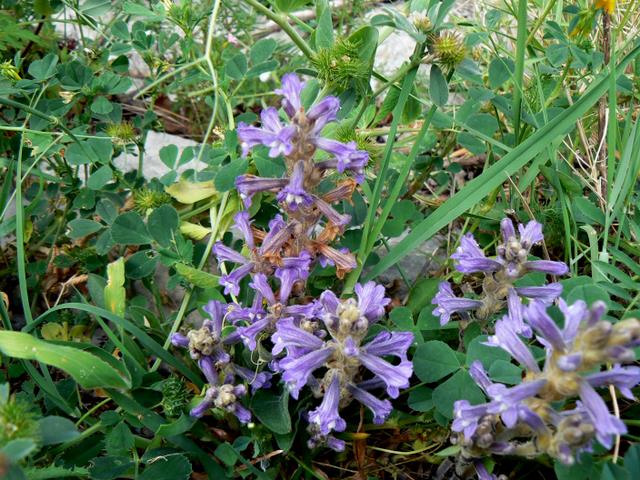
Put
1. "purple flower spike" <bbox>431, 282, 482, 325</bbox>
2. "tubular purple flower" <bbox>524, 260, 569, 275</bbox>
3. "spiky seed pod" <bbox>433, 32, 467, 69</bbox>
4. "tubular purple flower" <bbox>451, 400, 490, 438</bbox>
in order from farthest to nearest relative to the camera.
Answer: "spiky seed pod" <bbox>433, 32, 467, 69</bbox>, "purple flower spike" <bbox>431, 282, 482, 325</bbox>, "tubular purple flower" <bbox>524, 260, 569, 275</bbox>, "tubular purple flower" <bbox>451, 400, 490, 438</bbox>

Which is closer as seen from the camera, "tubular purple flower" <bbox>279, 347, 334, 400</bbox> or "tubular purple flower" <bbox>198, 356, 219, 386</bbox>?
"tubular purple flower" <bbox>279, 347, 334, 400</bbox>

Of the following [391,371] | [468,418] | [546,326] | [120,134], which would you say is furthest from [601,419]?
[120,134]

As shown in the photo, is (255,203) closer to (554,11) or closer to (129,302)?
(129,302)

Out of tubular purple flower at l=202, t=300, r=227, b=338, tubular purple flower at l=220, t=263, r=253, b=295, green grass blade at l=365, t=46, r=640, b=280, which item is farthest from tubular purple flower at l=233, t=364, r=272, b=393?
green grass blade at l=365, t=46, r=640, b=280

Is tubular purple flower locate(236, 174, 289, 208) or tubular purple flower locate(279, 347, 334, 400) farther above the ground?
tubular purple flower locate(236, 174, 289, 208)

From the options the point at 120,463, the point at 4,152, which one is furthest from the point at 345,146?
the point at 4,152

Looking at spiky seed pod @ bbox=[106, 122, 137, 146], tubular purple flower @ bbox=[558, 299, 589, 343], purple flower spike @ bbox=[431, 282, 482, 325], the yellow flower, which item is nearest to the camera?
tubular purple flower @ bbox=[558, 299, 589, 343]

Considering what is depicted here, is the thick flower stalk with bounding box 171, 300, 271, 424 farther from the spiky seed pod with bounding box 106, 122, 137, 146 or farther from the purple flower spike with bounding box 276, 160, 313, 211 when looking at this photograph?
the spiky seed pod with bounding box 106, 122, 137, 146

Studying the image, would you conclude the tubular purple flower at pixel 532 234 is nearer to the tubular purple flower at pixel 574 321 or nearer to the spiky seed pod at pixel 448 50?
the tubular purple flower at pixel 574 321
